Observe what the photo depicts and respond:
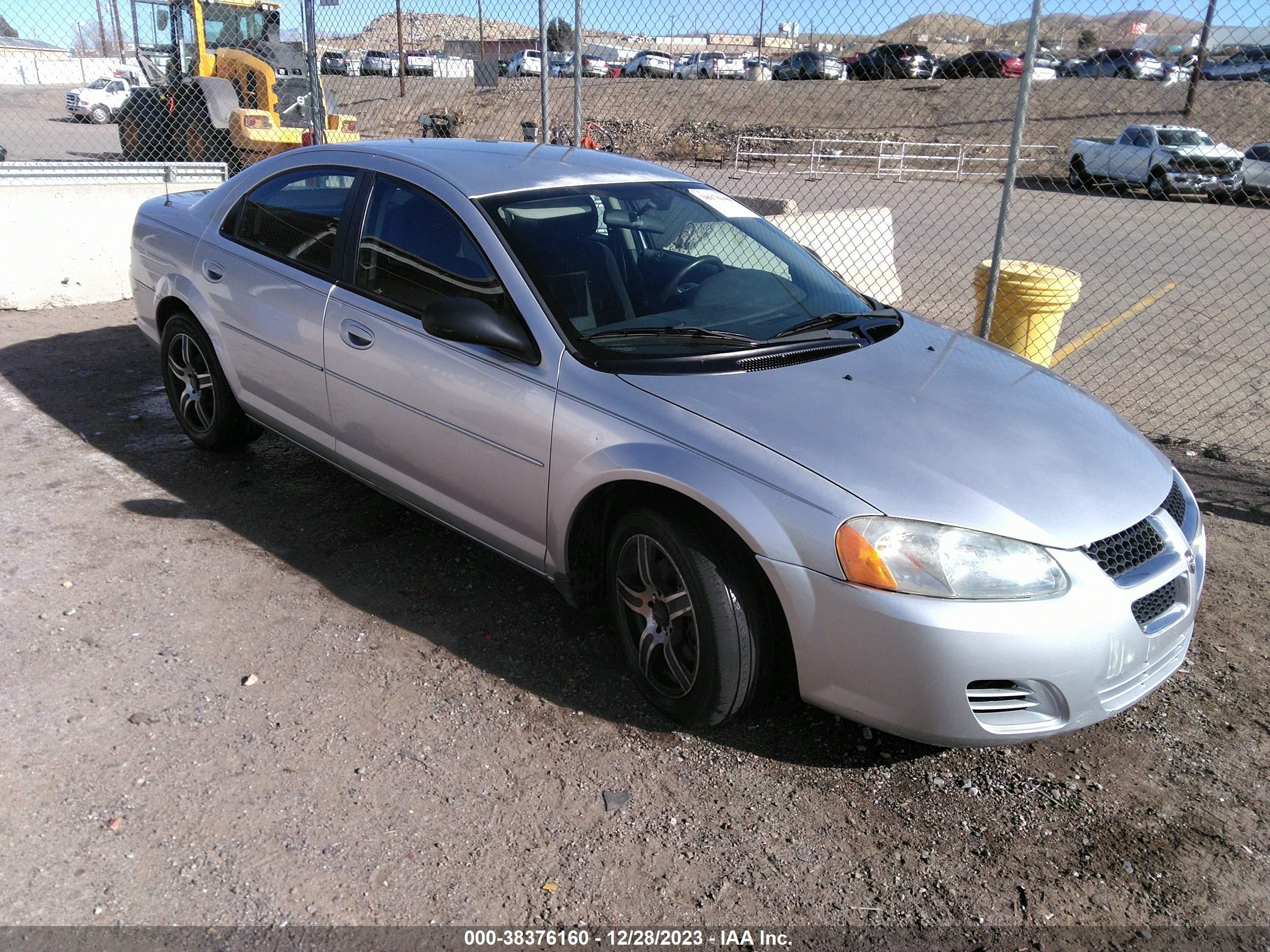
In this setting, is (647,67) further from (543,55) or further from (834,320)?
(834,320)

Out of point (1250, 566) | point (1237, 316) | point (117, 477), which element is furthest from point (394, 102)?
point (1250, 566)

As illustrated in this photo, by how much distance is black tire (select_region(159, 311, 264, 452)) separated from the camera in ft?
16.0

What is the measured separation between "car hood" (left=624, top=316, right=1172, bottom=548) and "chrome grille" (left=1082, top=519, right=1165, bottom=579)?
0.03 m

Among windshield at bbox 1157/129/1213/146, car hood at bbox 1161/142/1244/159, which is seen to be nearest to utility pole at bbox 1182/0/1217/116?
car hood at bbox 1161/142/1244/159

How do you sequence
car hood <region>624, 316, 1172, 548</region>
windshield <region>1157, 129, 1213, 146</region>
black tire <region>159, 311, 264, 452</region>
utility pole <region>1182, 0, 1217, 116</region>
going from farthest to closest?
1. windshield <region>1157, 129, 1213, 146</region>
2. utility pole <region>1182, 0, 1217, 116</region>
3. black tire <region>159, 311, 264, 452</region>
4. car hood <region>624, 316, 1172, 548</region>

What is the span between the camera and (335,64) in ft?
107

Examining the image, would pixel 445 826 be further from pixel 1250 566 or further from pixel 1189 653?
pixel 1250 566

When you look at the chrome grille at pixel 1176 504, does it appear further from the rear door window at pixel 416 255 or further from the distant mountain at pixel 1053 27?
the distant mountain at pixel 1053 27

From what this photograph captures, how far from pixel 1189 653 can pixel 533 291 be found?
2.80 meters

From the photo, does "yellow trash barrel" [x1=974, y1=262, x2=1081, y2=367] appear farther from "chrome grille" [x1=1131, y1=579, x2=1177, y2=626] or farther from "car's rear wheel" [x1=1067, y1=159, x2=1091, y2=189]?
"car's rear wheel" [x1=1067, y1=159, x2=1091, y2=189]

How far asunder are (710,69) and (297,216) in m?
22.0

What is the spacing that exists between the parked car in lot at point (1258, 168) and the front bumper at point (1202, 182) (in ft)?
1.27

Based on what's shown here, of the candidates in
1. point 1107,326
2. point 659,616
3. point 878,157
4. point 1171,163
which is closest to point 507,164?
point 659,616

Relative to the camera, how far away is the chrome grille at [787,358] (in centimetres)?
331
